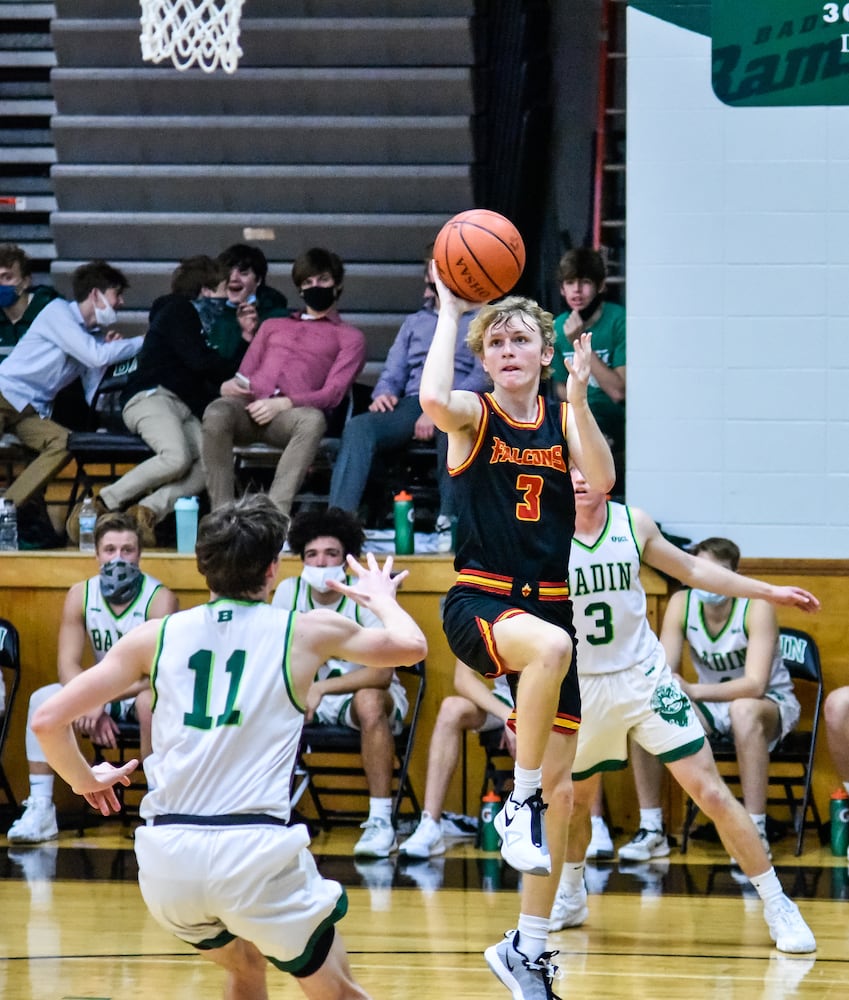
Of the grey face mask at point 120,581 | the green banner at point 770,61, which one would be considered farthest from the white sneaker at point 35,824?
the green banner at point 770,61

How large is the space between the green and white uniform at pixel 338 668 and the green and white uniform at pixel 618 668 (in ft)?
5.23

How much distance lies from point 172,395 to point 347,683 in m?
2.15

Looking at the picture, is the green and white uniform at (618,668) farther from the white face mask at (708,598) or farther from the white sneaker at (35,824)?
the white sneaker at (35,824)

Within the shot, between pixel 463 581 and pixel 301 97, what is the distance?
6420mm

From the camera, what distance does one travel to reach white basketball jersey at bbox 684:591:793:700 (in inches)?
281

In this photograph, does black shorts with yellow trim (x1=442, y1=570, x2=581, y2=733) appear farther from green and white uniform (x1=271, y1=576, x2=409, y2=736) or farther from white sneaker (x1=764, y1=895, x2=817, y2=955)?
green and white uniform (x1=271, y1=576, x2=409, y2=736)

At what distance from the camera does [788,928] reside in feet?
18.1

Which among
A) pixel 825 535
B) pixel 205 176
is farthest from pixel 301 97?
pixel 825 535

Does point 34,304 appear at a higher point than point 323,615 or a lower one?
higher

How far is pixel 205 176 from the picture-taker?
34.1ft

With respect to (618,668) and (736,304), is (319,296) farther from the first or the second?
(618,668)

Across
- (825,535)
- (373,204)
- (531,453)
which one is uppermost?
(373,204)

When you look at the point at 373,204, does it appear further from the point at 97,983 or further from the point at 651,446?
the point at 97,983

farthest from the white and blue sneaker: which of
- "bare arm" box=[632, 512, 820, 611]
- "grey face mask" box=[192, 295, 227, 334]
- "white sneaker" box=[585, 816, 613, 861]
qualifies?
"grey face mask" box=[192, 295, 227, 334]
